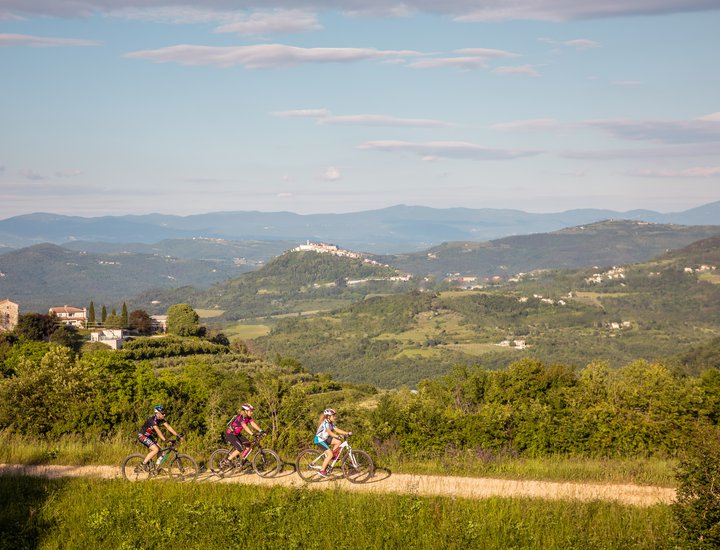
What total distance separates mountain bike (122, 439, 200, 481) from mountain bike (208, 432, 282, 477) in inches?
17.6

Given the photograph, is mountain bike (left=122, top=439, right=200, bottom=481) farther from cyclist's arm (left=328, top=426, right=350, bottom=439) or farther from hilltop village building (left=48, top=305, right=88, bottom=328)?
hilltop village building (left=48, top=305, right=88, bottom=328)

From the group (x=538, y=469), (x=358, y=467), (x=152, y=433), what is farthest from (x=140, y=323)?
(x=538, y=469)

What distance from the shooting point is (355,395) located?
71438 mm

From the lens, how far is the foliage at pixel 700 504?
8906 mm

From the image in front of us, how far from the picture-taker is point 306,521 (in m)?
10.9

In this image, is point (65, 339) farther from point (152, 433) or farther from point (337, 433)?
point (337, 433)

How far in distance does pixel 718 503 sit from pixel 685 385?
16.0 meters

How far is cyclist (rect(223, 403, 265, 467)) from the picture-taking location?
13680 millimetres

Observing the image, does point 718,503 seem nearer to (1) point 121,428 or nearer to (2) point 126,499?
A: (2) point 126,499

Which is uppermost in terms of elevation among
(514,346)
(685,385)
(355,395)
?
(685,385)

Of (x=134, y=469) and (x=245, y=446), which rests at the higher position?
(x=245, y=446)

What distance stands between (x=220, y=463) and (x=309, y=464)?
1893 millimetres

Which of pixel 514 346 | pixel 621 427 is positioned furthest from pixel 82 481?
pixel 514 346

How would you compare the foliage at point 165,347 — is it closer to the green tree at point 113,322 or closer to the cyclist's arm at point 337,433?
the green tree at point 113,322
